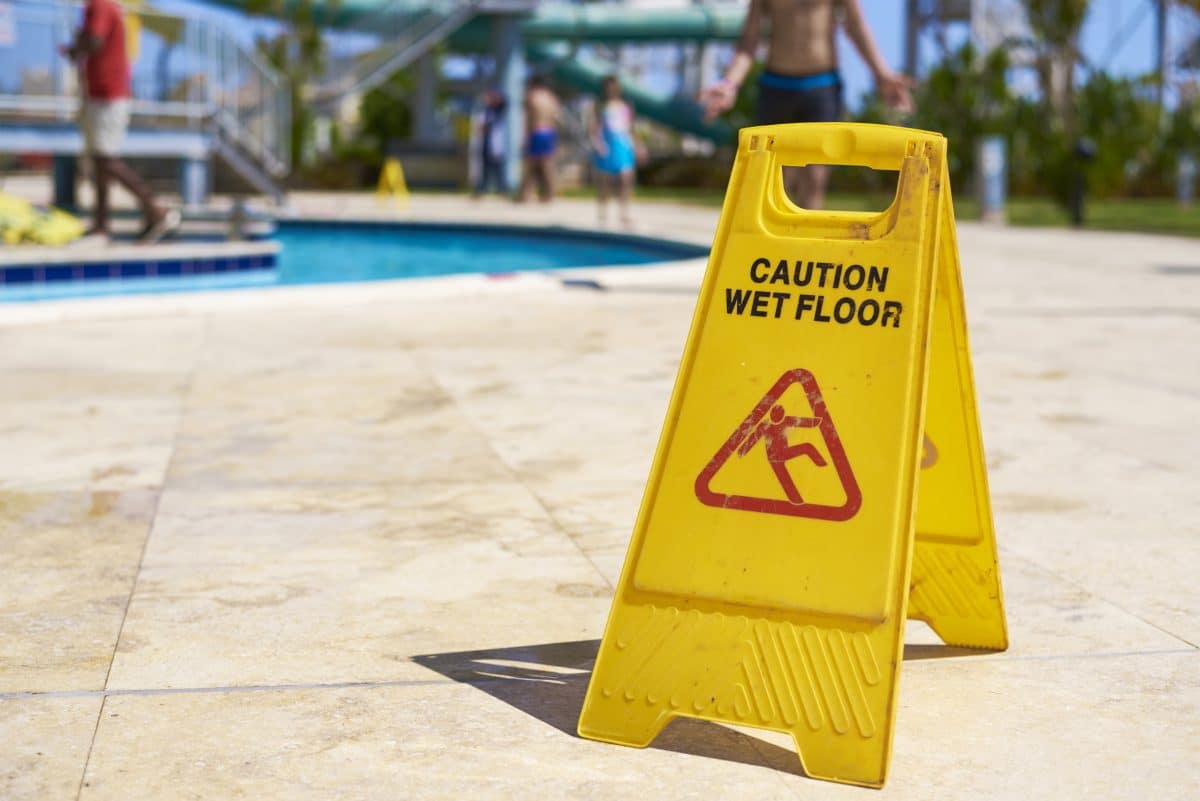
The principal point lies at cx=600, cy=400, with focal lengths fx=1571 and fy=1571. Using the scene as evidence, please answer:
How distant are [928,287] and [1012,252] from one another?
12701mm

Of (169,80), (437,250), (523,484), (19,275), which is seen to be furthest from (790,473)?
(169,80)

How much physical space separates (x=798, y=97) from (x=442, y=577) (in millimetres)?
4408

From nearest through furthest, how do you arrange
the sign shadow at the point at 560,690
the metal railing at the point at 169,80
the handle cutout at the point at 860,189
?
1. the sign shadow at the point at 560,690
2. the metal railing at the point at 169,80
3. the handle cutout at the point at 860,189

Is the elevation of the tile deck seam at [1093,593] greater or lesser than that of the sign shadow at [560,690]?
greater

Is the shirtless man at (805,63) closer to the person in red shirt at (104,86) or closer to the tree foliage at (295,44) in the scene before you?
the person in red shirt at (104,86)

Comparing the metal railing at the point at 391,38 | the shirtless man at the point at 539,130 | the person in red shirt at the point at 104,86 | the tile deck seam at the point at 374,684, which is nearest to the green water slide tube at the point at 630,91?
the metal railing at the point at 391,38

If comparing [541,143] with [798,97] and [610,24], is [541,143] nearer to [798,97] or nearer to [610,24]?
[610,24]

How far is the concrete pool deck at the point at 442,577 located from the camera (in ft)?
8.51

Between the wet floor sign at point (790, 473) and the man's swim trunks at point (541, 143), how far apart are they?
2122cm

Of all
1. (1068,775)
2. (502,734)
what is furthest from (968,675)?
(502,734)

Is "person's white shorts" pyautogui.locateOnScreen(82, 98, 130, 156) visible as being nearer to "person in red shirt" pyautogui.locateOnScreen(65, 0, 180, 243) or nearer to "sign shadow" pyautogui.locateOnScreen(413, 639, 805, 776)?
"person in red shirt" pyautogui.locateOnScreen(65, 0, 180, 243)

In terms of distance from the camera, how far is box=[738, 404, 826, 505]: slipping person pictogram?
2762 mm

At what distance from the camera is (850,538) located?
107 inches

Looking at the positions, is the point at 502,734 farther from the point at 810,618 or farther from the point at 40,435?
the point at 40,435
